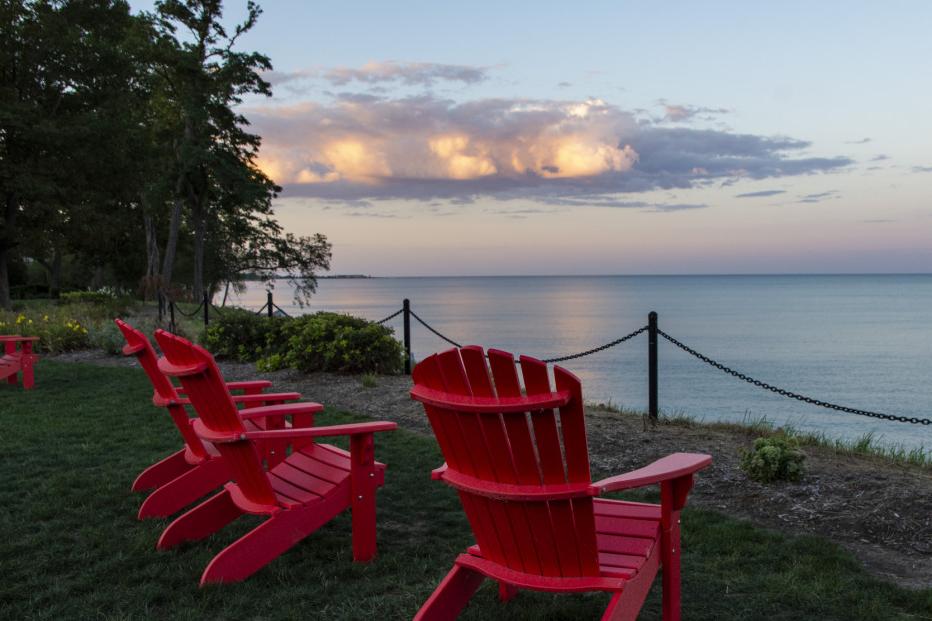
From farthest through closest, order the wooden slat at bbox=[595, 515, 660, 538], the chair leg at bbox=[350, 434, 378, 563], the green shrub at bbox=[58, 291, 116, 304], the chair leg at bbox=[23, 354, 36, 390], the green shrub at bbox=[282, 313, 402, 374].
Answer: the green shrub at bbox=[58, 291, 116, 304] < the green shrub at bbox=[282, 313, 402, 374] < the chair leg at bbox=[23, 354, 36, 390] < the chair leg at bbox=[350, 434, 378, 563] < the wooden slat at bbox=[595, 515, 660, 538]

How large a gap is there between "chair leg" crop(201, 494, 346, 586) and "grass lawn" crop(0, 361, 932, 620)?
2.4 inches

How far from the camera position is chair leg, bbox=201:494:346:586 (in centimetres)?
329

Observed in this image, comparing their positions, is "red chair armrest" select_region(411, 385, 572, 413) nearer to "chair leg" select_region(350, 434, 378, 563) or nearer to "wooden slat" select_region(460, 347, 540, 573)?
"wooden slat" select_region(460, 347, 540, 573)

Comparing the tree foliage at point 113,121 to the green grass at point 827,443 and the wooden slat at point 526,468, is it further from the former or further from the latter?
the wooden slat at point 526,468

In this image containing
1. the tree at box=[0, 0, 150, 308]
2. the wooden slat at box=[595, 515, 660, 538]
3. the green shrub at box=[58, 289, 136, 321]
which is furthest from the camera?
the tree at box=[0, 0, 150, 308]

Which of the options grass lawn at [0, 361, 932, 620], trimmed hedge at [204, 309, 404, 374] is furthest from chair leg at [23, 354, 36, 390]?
grass lawn at [0, 361, 932, 620]

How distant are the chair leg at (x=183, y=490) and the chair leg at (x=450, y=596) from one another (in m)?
2.06

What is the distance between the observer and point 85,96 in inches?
1162

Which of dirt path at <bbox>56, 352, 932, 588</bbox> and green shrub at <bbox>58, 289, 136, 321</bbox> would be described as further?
green shrub at <bbox>58, 289, 136, 321</bbox>

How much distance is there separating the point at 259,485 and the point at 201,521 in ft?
2.25

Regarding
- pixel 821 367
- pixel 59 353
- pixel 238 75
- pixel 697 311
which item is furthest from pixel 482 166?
pixel 697 311

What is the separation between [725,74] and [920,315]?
196 ft

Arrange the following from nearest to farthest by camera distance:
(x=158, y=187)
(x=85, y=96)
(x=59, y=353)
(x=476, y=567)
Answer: (x=476, y=567) < (x=59, y=353) < (x=85, y=96) < (x=158, y=187)

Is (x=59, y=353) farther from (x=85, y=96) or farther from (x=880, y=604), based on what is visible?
(x=85, y=96)
